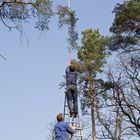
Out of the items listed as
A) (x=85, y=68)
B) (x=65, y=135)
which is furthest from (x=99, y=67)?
(x=65, y=135)

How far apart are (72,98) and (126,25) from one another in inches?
504

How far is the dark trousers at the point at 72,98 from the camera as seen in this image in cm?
1506

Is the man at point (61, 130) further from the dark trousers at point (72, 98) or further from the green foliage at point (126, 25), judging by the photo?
the green foliage at point (126, 25)

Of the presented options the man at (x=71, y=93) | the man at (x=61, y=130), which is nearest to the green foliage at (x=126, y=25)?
the man at (x=71, y=93)

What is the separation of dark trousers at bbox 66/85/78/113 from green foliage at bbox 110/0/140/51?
38.6ft

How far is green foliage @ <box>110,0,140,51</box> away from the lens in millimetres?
26312

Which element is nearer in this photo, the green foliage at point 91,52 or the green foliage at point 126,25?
the green foliage at point 126,25

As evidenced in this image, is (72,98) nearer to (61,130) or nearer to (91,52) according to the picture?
(61,130)

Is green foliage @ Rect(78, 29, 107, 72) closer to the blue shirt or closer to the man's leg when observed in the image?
the man's leg

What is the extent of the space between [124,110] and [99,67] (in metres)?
3.79

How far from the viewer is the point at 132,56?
3080 cm

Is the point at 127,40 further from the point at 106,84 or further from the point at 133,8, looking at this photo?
the point at 106,84

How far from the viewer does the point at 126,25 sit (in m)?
27.2

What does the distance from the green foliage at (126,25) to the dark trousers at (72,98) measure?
463 inches
